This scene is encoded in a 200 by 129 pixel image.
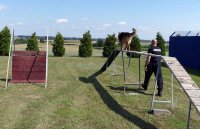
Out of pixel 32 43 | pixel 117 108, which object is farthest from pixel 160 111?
pixel 32 43

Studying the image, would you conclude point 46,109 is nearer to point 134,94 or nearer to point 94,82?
point 134,94

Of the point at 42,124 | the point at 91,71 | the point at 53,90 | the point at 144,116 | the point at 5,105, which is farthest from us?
the point at 91,71

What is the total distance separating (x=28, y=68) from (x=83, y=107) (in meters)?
4.59

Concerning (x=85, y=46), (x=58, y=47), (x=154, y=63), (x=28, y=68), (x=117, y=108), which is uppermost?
(x=85, y=46)

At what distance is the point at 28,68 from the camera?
1395cm

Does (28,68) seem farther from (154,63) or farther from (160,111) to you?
(160,111)

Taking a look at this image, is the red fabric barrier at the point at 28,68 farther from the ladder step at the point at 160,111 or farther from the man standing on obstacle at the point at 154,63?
the ladder step at the point at 160,111

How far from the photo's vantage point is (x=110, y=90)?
43.0ft

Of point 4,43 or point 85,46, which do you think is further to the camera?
point 85,46

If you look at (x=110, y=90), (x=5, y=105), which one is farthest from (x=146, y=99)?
(x=5, y=105)

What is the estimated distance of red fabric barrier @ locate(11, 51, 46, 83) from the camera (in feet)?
45.5

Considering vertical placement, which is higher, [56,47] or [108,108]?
[56,47]

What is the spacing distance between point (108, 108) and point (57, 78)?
6139mm

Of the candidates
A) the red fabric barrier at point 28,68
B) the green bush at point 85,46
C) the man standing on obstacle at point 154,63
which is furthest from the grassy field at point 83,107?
the green bush at point 85,46
